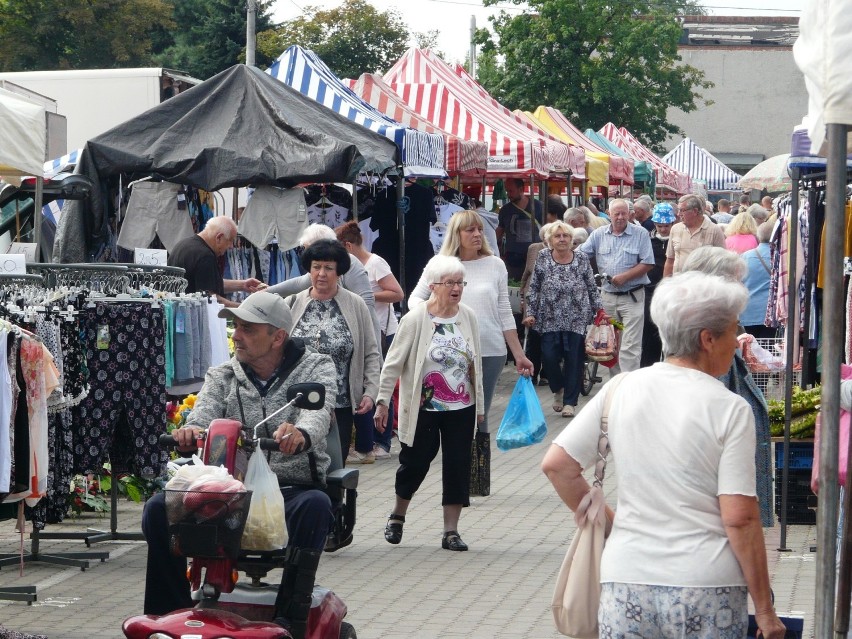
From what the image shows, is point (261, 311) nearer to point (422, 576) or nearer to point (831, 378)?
point (422, 576)

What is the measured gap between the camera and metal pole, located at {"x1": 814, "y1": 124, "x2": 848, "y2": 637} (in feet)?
11.8

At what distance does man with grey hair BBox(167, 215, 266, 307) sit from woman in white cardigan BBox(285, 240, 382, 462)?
203 centimetres

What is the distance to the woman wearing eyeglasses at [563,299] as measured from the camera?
13734mm

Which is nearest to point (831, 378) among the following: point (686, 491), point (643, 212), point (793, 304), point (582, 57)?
Result: point (686, 491)

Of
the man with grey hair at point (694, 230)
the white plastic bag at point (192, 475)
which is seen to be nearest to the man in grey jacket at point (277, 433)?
the white plastic bag at point (192, 475)

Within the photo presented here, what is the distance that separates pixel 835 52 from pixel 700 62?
71.6 meters

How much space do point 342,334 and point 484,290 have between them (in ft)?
4.78

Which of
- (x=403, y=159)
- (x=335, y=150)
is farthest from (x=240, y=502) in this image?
(x=403, y=159)

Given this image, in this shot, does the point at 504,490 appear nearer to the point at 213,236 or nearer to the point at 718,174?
the point at 213,236

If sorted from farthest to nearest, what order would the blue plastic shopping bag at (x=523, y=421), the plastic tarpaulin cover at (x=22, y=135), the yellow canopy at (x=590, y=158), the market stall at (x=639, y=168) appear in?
the market stall at (x=639, y=168)
the yellow canopy at (x=590, y=158)
the blue plastic shopping bag at (x=523, y=421)
the plastic tarpaulin cover at (x=22, y=135)

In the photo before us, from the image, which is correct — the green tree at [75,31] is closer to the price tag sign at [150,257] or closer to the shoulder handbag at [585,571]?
the price tag sign at [150,257]

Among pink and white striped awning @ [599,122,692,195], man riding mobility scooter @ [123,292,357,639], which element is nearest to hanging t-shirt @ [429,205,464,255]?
man riding mobility scooter @ [123,292,357,639]

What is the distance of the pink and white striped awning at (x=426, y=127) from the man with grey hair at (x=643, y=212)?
261 centimetres

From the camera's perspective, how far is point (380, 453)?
39.2 ft
